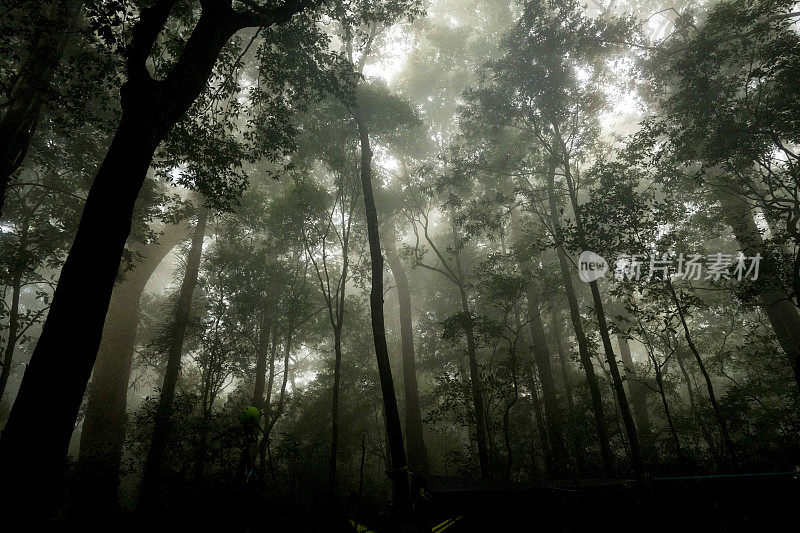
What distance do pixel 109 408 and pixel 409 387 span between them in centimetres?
1282

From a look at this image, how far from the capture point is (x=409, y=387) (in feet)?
55.2

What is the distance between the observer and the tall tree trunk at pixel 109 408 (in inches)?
342

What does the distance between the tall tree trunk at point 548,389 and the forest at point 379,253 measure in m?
0.13

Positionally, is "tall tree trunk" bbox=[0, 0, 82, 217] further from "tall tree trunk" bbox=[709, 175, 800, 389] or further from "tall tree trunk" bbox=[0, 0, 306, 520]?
"tall tree trunk" bbox=[709, 175, 800, 389]

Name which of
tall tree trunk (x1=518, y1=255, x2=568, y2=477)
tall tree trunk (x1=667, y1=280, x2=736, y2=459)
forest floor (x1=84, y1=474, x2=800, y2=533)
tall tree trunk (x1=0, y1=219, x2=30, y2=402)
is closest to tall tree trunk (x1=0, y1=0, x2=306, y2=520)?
forest floor (x1=84, y1=474, x2=800, y2=533)

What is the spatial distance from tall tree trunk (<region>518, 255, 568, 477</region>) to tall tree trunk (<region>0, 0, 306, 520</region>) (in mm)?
11534

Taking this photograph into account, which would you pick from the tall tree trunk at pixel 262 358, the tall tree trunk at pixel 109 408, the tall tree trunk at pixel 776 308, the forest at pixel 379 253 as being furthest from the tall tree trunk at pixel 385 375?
the tall tree trunk at pixel 776 308

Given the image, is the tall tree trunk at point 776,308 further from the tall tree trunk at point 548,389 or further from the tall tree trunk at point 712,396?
the tall tree trunk at point 548,389

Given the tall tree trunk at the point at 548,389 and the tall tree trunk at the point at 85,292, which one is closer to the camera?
the tall tree trunk at the point at 85,292

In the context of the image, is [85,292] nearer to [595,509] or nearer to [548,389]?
[595,509]

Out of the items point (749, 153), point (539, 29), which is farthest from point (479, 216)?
point (749, 153)

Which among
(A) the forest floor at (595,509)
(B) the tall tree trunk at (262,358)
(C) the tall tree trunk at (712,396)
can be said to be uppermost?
(B) the tall tree trunk at (262,358)

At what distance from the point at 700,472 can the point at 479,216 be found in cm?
997

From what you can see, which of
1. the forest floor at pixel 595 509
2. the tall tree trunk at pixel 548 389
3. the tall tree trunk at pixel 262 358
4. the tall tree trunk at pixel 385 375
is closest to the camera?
the forest floor at pixel 595 509
